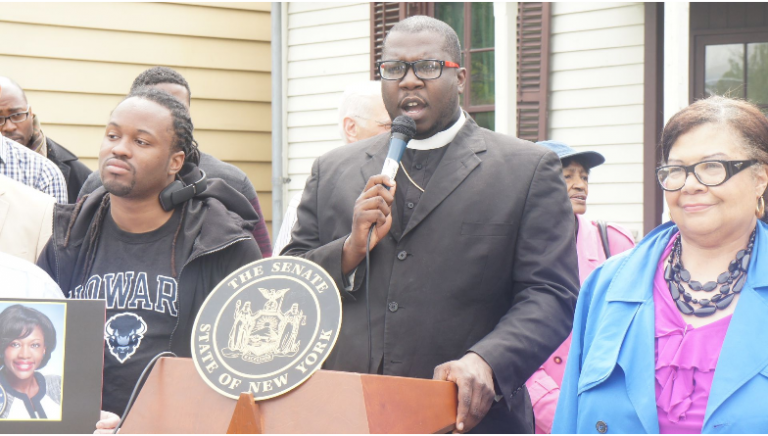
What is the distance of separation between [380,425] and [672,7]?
503 centimetres

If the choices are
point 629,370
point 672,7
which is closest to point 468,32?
point 672,7

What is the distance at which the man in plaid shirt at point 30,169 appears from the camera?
13.8ft

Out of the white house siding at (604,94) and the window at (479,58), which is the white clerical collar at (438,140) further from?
the window at (479,58)

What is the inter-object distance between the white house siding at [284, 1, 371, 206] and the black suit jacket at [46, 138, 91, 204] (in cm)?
322

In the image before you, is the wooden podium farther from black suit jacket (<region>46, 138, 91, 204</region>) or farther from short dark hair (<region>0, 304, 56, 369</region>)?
black suit jacket (<region>46, 138, 91, 204</region>)

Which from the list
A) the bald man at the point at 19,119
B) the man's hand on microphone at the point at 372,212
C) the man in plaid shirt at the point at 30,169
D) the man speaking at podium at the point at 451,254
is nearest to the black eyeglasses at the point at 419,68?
the man speaking at podium at the point at 451,254

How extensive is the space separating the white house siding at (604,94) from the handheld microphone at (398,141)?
4.51m

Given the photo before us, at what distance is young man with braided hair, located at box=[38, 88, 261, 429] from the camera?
2816 millimetres

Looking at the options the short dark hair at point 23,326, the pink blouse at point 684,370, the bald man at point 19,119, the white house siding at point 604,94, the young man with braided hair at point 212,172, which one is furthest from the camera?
the white house siding at point 604,94

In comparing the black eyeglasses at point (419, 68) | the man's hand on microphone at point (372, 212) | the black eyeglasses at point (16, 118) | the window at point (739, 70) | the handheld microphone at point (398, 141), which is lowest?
the man's hand on microphone at point (372, 212)

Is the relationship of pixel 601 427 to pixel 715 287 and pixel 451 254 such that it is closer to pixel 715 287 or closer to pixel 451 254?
pixel 715 287

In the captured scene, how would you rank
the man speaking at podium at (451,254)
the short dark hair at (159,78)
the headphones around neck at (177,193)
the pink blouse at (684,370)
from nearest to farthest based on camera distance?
the pink blouse at (684,370), the man speaking at podium at (451,254), the headphones around neck at (177,193), the short dark hair at (159,78)

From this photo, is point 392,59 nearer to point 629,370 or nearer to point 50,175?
point 629,370

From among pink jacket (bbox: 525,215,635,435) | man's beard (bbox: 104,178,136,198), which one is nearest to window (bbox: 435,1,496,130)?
pink jacket (bbox: 525,215,635,435)
